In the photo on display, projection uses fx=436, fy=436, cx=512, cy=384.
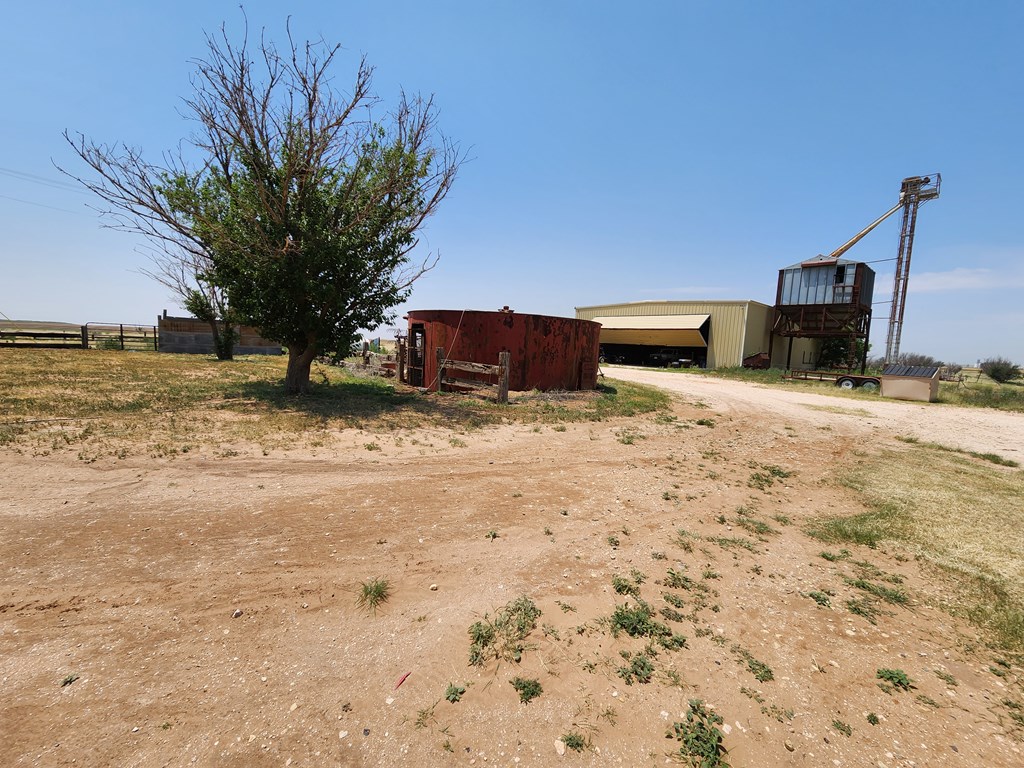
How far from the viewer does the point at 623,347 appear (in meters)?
40.7

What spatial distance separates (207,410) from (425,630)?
29.0 feet

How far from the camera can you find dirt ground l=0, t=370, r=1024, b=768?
7.51 ft

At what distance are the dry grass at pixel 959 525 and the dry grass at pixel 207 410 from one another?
5940 mm

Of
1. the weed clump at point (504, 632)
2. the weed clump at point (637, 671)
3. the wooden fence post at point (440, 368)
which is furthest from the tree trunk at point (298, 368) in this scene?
the weed clump at point (637, 671)

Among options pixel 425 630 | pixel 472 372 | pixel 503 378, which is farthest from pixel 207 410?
pixel 425 630

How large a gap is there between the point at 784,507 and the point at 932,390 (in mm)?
20152

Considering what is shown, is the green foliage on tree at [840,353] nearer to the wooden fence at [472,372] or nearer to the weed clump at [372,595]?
the wooden fence at [472,372]

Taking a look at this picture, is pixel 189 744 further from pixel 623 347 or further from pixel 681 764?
pixel 623 347

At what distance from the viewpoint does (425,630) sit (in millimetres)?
3064

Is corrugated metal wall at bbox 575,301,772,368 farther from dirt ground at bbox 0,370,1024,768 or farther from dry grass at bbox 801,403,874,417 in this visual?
dirt ground at bbox 0,370,1024,768

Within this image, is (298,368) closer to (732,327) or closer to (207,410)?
(207,410)

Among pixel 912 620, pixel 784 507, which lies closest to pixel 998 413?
pixel 784 507

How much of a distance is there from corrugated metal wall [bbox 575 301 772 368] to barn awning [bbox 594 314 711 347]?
0.60m

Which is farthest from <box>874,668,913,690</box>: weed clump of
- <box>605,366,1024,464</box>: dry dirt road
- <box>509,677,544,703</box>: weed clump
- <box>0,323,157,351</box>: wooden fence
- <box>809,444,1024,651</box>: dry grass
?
<box>0,323,157,351</box>: wooden fence
